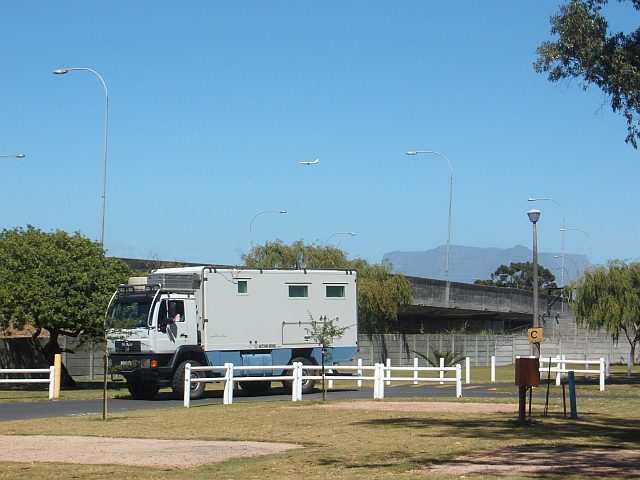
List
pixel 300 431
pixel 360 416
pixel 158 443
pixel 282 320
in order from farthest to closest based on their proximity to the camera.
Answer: pixel 282 320 < pixel 360 416 < pixel 300 431 < pixel 158 443

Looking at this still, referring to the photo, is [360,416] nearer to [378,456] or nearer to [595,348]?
[378,456]

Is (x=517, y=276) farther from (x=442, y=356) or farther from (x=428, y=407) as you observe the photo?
(x=428, y=407)

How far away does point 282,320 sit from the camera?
29031 mm

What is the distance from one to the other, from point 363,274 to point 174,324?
31.4 meters

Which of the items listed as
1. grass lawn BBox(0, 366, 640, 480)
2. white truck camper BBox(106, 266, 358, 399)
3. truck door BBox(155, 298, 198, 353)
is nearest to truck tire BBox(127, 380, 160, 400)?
white truck camper BBox(106, 266, 358, 399)

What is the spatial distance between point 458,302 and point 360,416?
4499cm

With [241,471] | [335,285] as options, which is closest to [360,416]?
[241,471]

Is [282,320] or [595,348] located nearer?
[282,320]

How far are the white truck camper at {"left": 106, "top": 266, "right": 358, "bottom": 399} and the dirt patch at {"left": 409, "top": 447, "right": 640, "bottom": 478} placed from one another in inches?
570

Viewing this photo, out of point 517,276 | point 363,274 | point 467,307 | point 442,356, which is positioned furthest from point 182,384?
point 517,276

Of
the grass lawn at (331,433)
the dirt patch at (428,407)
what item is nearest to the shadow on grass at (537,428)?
the grass lawn at (331,433)

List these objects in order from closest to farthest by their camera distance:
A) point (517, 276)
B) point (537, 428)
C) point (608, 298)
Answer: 1. point (537, 428)
2. point (608, 298)
3. point (517, 276)

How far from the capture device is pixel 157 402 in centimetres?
2623

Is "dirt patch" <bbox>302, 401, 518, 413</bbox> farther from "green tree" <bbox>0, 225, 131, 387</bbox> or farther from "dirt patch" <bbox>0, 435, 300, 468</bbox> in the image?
"green tree" <bbox>0, 225, 131, 387</bbox>
